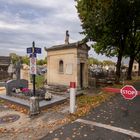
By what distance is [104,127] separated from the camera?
25.3 ft

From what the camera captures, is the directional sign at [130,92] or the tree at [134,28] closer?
the directional sign at [130,92]

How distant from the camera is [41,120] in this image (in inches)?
353

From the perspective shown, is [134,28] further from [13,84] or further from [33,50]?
[33,50]

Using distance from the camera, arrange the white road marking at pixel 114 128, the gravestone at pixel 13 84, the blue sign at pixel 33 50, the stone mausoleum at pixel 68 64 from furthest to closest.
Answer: the stone mausoleum at pixel 68 64, the gravestone at pixel 13 84, the blue sign at pixel 33 50, the white road marking at pixel 114 128

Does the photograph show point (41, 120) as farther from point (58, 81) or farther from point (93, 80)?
point (93, 80)

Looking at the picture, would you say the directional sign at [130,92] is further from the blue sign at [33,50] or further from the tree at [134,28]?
the tree at [134,28]

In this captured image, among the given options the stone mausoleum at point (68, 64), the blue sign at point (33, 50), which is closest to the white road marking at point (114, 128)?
the blue sign at point (33, 50)

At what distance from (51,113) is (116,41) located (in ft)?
50.3

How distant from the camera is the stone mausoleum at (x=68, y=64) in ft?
53.9

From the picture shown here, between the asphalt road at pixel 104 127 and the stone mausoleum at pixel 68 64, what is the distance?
6557 mm

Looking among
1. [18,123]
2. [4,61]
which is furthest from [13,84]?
[4,61]

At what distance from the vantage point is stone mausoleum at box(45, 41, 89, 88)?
647 inches

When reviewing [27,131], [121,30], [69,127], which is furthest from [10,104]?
[121,30]

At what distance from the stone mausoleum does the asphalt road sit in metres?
6.56
